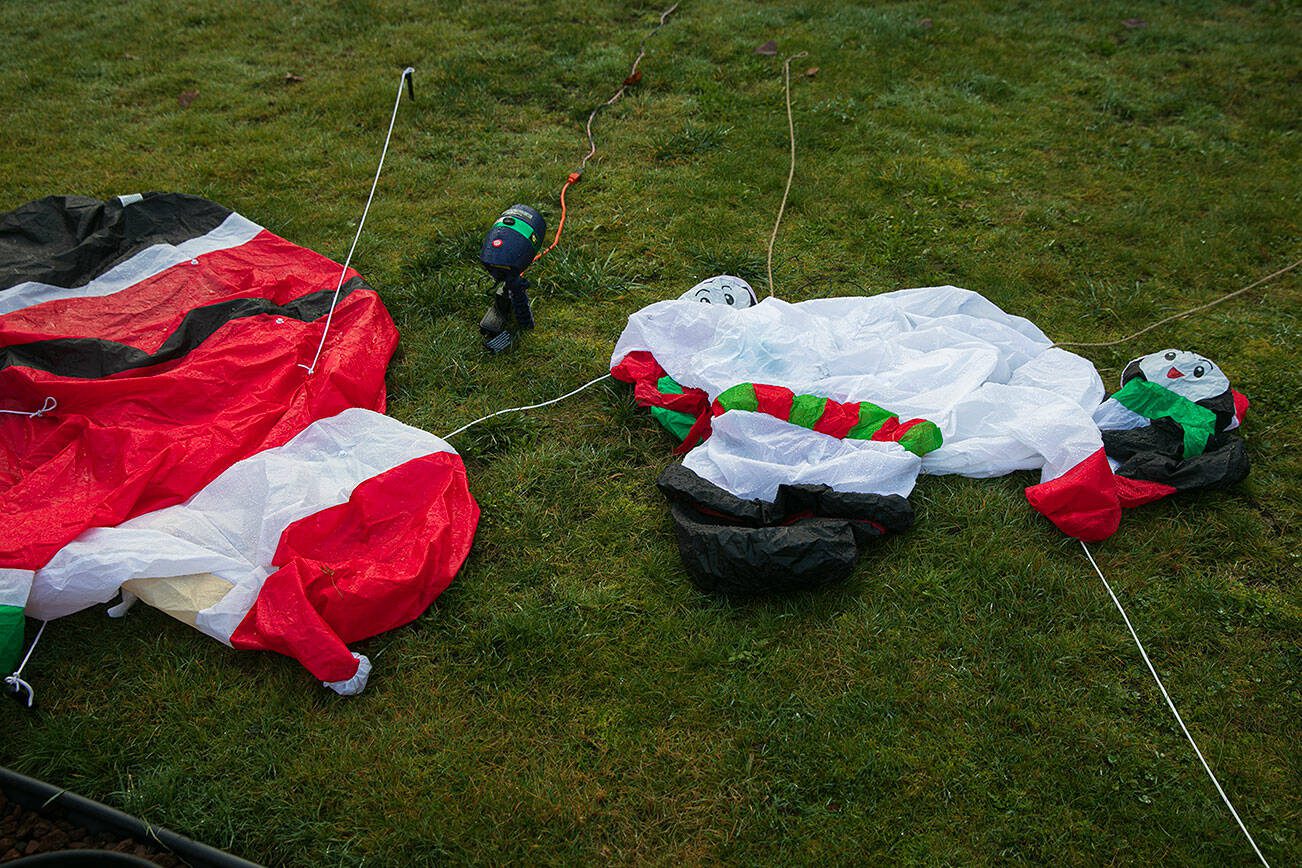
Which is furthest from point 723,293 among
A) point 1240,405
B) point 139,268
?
point 139,268

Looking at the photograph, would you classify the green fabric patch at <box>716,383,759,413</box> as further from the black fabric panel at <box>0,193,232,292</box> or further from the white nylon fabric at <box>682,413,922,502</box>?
the black fabric panel at <box>0,193,232,292</box>

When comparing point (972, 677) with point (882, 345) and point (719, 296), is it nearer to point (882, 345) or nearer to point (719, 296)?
point (882, 345)

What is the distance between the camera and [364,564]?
2457mm

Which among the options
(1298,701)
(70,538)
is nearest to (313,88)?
(70,538)

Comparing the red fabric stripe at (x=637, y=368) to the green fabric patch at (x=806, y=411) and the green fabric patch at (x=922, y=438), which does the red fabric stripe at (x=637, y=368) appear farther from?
the green fabric patch at (x=922, y=438)

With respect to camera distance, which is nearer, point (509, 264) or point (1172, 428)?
point (1172, 428)

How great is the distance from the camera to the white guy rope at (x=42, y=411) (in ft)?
9.16

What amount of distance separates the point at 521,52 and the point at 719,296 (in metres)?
3.14

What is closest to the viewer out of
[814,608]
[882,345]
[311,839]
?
[311,839]

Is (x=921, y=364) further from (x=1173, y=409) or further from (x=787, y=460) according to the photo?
(x=1173, y=409)

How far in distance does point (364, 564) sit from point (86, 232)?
7.34ft

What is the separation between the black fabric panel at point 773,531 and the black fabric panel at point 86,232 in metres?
2.54

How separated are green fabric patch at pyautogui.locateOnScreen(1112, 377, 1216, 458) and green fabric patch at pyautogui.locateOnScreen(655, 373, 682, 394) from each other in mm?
1623

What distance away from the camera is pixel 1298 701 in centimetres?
230
